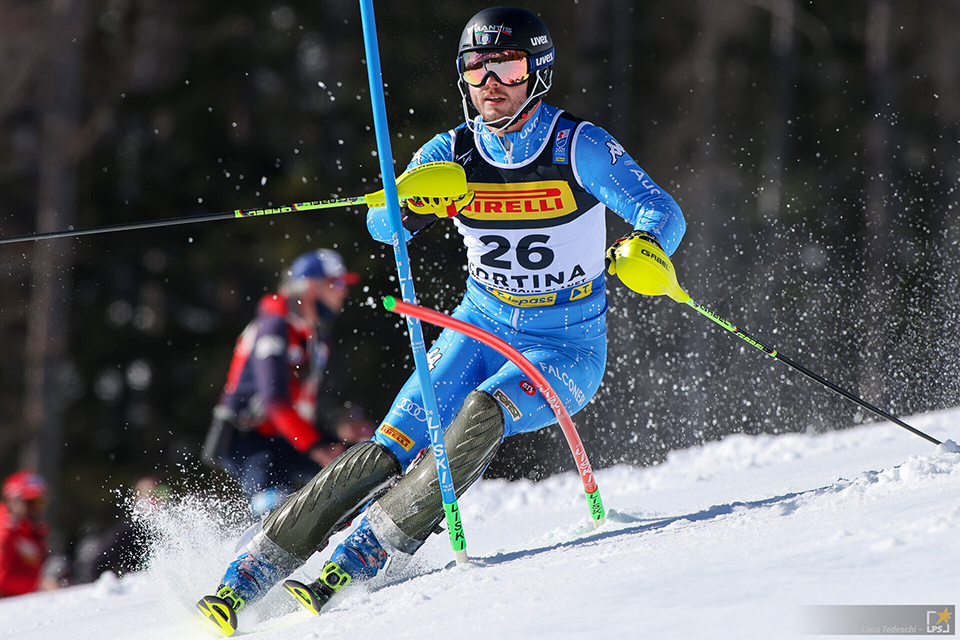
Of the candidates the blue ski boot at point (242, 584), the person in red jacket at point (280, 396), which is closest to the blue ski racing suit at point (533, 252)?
the blue ski boot at point (242, 584)

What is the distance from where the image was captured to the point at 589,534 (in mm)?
3014

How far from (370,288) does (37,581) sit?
25.3 feet

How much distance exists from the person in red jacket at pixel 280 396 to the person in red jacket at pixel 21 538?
1.48 metres

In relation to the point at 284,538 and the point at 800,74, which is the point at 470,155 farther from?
the point at 800,74

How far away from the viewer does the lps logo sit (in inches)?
63.6

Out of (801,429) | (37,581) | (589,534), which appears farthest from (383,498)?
(801,429)

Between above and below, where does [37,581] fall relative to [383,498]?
below

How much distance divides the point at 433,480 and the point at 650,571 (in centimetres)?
78

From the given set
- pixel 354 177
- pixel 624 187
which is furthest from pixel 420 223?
pixel 354 177

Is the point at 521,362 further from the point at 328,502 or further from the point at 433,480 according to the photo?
the point at 328,502

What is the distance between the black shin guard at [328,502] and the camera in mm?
2611

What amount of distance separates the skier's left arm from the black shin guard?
1058mm

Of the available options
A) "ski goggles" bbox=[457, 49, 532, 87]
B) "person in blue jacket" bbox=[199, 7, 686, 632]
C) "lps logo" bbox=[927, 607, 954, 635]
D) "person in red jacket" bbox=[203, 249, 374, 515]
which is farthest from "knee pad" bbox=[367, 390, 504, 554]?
"person in red jacket" bbox=[203, 249, 374, 515]

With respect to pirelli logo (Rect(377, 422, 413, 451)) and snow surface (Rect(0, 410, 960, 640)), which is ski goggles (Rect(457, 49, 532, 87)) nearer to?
pirelli logo (Rect(377, 422, 413, 451))
